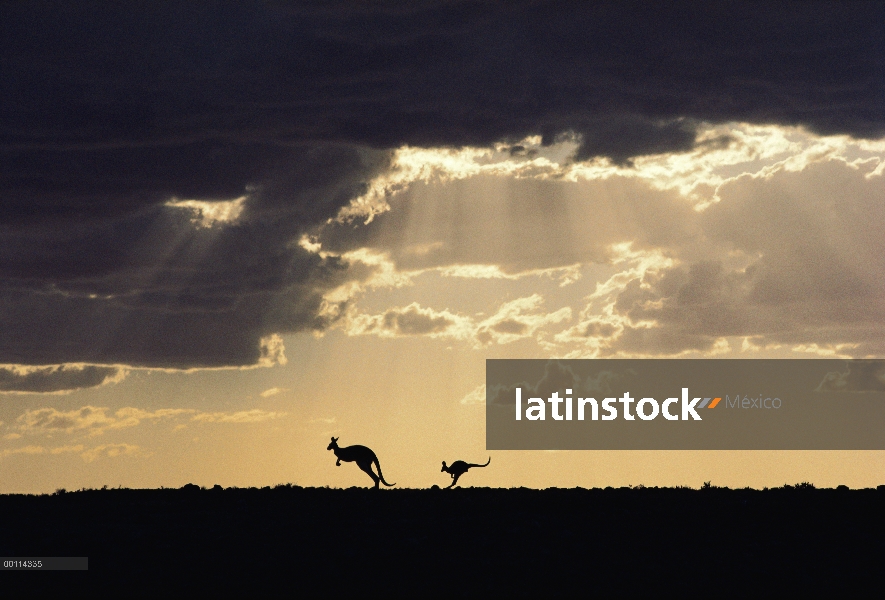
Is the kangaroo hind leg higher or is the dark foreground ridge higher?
the kangaroo hind leg

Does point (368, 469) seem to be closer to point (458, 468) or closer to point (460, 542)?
point (458, 468)

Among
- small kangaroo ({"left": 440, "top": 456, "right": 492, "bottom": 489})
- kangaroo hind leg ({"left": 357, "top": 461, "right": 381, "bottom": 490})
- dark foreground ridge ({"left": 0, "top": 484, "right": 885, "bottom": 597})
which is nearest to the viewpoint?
dark foreground ridge ({"left": 0, "top": 484, "right": 885, "bottom": 597})

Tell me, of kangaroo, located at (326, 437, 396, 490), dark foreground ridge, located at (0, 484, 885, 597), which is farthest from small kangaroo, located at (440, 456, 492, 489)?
dark foreground ridge, located at (0, 484, 885, 597)

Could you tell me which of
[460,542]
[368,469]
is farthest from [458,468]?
[460,542]

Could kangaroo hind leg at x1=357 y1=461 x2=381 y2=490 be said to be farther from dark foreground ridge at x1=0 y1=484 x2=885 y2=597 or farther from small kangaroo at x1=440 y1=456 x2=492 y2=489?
dark foreground ridge at x1=0 y1=484 x2=885 y2=597

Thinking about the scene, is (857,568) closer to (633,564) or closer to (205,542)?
(633,564)

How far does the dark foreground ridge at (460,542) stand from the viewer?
26.2m

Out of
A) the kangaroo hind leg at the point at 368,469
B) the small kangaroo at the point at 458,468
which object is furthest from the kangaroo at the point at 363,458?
the small kangaroo at the point at 458,468

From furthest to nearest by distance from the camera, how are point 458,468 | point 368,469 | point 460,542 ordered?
1. point 458,468
2. point 368,469
3. point 460,542

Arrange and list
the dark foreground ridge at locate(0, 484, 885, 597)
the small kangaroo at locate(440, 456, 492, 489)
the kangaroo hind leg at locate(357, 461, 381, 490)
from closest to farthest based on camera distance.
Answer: the dark foreground ridge at locate(0, 484, 885, 597), the kangaroo hind leg at locate(357, 461, 381, 490), the small kangaroo at locate(440, 456, 492, 489)

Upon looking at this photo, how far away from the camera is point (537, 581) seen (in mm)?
26047

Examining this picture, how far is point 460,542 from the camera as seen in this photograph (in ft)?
95.5

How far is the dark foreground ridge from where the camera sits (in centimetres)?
2625

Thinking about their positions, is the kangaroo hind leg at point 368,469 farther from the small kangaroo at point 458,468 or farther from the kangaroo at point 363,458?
the small kangaroo at point 458,468
